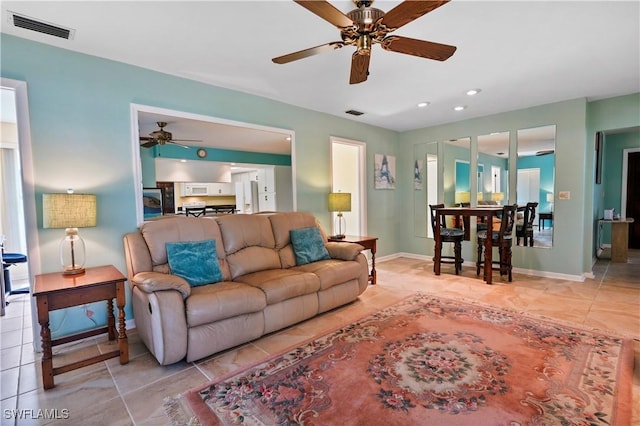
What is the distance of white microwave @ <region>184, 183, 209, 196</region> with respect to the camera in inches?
128

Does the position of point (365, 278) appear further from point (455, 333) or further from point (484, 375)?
point (484, 375)

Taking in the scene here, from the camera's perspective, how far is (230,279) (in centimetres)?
293

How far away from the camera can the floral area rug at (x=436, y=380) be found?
1655 millimetres

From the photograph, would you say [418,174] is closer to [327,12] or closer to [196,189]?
[196,189]

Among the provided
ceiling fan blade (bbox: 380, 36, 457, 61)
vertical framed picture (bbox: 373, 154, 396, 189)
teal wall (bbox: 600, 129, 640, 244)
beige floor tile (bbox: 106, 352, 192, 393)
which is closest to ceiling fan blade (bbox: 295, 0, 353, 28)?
ceiling fan blade (bbox: 380, 36, 457, 61)

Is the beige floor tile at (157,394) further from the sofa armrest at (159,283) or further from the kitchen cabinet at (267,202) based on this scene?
the kitchen cabinet at (267,202)

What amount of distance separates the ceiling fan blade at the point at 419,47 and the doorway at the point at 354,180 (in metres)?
2.81

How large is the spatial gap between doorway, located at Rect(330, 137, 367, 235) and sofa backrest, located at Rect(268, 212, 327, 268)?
1.41m

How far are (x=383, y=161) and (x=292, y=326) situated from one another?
3722mm

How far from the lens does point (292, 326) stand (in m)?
2.87

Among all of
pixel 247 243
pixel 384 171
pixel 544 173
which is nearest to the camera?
pixel 247 243

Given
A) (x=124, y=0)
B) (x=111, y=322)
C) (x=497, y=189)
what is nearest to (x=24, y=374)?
(x=111, y=322)

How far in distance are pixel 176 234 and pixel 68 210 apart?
80cm

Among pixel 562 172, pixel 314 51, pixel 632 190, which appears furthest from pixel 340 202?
pixel 632 190
